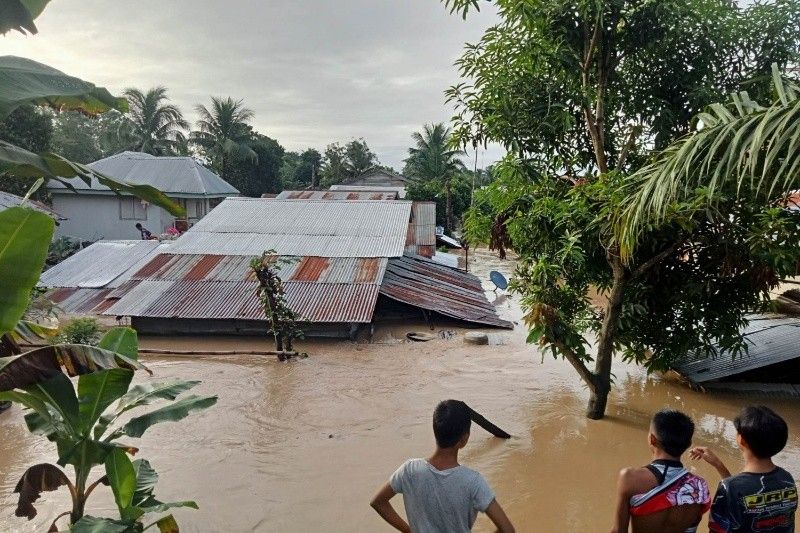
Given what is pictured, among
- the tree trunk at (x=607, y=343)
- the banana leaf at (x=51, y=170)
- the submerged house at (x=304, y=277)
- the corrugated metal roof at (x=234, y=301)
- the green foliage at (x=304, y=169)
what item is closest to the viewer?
the banana leaf at (x=51, y=170)

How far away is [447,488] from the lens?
2.68m

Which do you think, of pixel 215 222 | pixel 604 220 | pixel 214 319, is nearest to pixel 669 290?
pixel 604 220

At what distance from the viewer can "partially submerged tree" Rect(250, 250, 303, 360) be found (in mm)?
10469

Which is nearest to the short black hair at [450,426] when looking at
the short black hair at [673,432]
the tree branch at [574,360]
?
the short black hair at [673,432]

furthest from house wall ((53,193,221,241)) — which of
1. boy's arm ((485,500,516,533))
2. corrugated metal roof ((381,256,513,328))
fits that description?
boy's arm ((485,500,516,533))

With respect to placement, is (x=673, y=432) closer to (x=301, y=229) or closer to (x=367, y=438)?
(x=367, y=438)

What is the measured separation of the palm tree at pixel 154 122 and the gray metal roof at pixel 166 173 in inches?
285

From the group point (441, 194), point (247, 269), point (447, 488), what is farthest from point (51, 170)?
point (441, 194)

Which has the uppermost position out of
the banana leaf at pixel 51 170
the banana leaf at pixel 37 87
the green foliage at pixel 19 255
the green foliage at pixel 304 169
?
the green foliage at pixel 304 169

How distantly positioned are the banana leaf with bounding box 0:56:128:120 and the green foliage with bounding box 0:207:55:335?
1.01 meters

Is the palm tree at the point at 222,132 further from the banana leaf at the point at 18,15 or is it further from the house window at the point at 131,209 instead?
the banana leaf at the point at 18,15

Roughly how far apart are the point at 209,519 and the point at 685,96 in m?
6.82

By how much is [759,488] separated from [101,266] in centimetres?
1657

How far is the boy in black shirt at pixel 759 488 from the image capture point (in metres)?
2.80
